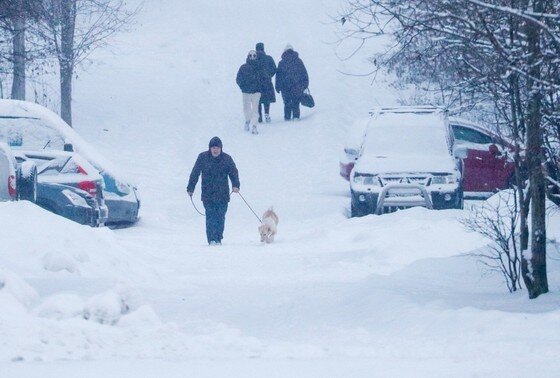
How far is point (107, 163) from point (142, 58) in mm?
22058

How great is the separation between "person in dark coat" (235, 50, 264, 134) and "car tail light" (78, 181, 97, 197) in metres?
12.7

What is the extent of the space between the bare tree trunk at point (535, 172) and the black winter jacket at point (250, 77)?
18625 millimetres

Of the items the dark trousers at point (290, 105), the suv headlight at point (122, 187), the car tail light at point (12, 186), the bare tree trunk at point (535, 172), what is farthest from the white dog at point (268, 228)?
the dark trousers at point (290, 105)

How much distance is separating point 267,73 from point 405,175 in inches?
458

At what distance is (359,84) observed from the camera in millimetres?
34375

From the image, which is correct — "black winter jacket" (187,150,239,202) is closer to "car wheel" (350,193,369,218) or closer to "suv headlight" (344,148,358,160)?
"car wheel" (350,193,369,218)

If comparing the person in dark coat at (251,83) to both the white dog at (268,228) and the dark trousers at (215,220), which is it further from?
the white dog at (268,228)

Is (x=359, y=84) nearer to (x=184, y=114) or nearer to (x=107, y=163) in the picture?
(x=184, y=114)

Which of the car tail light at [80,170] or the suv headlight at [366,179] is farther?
the suv headlight at [366,179]

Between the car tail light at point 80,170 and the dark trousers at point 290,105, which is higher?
the dark trousers at point 290,105

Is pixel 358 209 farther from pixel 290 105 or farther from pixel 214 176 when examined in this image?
pixel 290 105

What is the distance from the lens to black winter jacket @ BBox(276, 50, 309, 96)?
27719 millimetres

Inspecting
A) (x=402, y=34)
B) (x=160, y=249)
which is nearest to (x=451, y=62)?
(x=402, y=34)

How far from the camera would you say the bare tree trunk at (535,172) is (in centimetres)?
799
